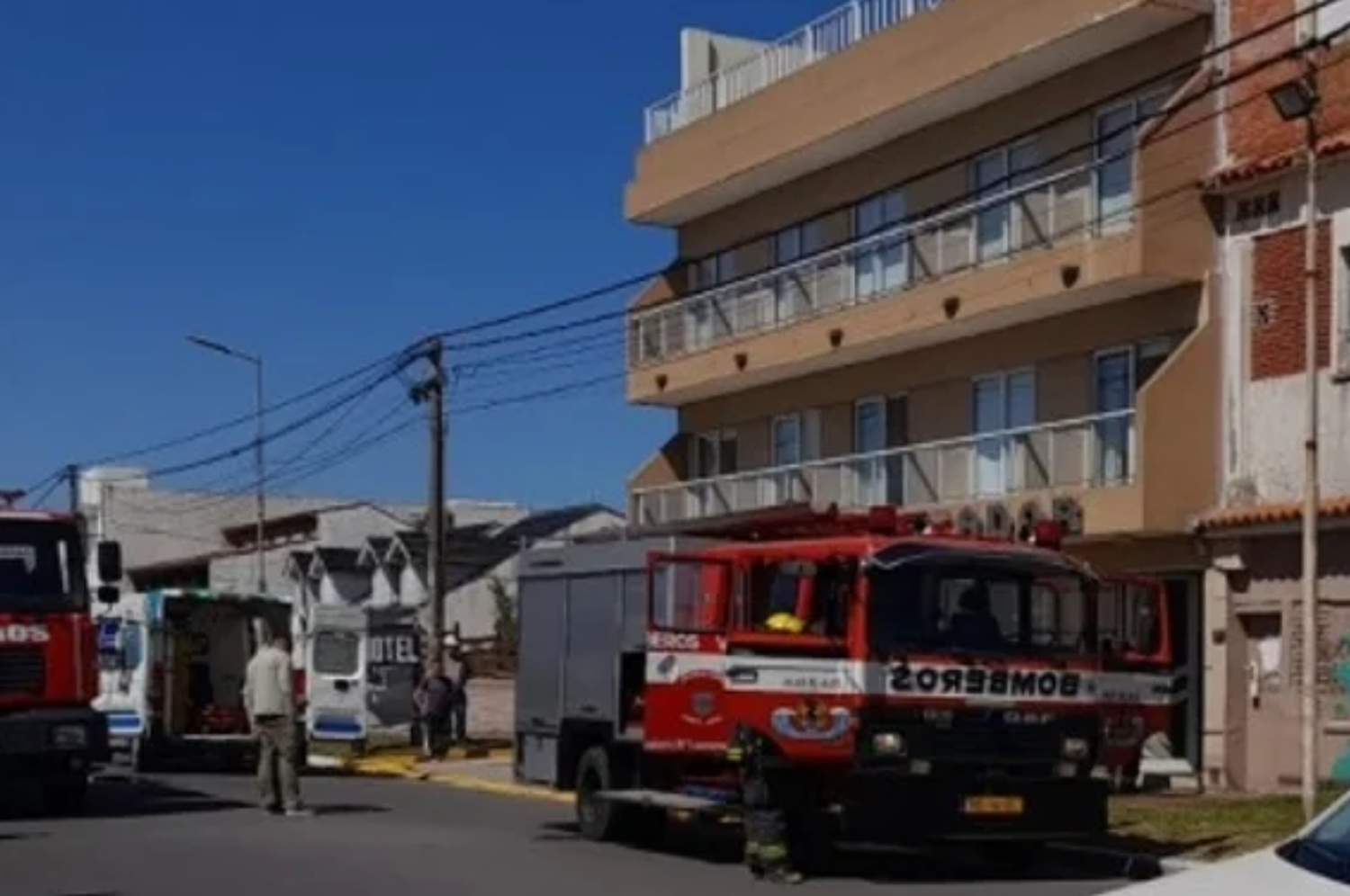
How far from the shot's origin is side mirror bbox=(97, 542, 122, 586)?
2070 centimetres

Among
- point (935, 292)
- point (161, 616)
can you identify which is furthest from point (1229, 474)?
point (161, 616)

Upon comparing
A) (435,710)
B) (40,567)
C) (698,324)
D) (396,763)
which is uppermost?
(698,324)

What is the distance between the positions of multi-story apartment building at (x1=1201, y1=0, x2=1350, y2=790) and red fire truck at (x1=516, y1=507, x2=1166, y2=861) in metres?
6.99

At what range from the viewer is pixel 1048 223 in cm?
2842

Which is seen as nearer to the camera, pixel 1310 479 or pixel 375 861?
pixel 375 861

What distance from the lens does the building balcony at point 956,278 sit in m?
25.8

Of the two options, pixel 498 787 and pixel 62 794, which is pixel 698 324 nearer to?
pixel 498 787

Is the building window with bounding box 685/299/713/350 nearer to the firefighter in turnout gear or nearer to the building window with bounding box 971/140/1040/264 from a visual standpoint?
the building window with bounding box 971/140/1040/264

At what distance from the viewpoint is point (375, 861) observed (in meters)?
17.1

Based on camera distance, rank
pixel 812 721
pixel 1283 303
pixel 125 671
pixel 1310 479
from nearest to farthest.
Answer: pixel 812 721, pixel 1310 479, pixel 1283 303, pixel 125 671

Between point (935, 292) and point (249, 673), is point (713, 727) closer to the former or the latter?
point (249, 673)

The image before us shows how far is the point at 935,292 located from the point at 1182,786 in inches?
319

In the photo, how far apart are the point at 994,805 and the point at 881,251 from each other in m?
16.9

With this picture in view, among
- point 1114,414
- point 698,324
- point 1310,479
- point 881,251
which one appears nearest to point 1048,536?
point 1310,479
